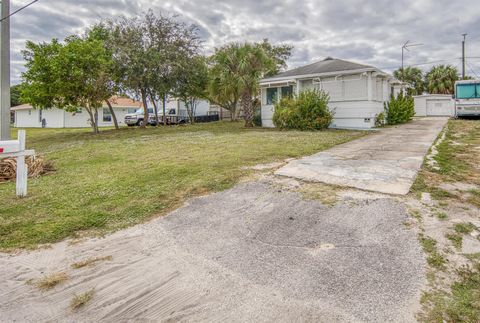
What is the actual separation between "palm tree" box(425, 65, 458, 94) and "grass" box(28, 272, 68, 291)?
142 ft

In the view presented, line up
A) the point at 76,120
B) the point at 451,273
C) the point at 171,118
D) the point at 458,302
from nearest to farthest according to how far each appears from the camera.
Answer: the point at 458,302 → the point at 451,273 → the point at 171,118 → the point at 76,120

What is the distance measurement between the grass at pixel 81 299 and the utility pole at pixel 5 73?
31.2 ft

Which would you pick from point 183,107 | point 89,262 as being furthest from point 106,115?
point 89,262

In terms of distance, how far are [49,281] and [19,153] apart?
3037 mm

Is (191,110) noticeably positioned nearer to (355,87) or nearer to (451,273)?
(355,87)

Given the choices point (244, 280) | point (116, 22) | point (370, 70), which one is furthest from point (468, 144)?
point (116, 22)

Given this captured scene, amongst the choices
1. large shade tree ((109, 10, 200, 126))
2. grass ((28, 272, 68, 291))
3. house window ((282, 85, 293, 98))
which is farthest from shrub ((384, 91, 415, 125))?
grass ((28, 272, 68, 291))

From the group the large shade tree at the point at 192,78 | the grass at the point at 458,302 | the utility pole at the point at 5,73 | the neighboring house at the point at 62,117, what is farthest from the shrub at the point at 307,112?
the neighboring house at the point at 62,117

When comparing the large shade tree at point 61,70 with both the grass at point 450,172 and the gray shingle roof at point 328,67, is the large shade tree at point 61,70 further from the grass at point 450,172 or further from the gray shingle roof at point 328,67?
the grass at point 450,172

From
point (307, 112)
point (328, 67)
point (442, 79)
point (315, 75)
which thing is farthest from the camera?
point (442, 79)

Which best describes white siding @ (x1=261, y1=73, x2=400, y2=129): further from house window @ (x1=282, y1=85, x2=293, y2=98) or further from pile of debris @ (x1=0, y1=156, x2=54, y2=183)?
pile of debris @ (x1=0, y1=156, x2=54, y2=183)

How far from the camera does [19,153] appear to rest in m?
4.82

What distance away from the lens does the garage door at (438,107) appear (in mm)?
29097

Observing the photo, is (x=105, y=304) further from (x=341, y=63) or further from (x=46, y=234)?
(x=341, y=63)
